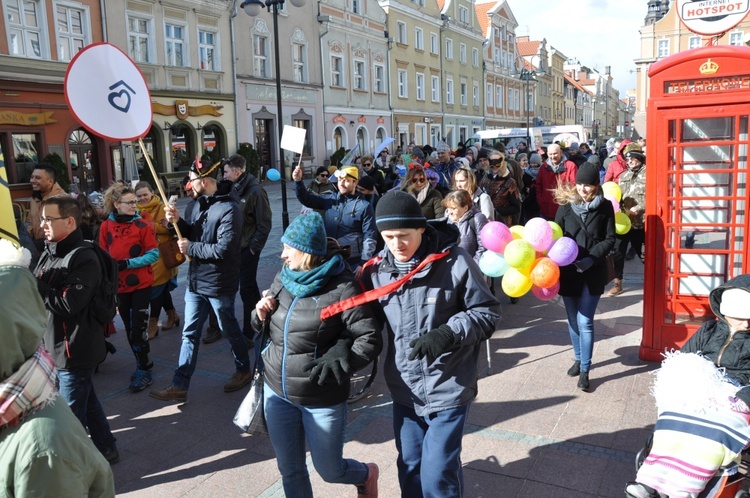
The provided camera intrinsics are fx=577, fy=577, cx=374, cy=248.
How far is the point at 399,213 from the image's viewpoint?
2.72 metres

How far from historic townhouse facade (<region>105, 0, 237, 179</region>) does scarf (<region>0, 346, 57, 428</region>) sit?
20.4 metres

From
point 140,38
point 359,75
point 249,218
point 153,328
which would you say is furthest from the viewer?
point 359,75

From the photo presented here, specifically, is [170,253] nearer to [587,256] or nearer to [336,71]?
[587,256]

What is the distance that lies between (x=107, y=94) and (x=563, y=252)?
143 inches

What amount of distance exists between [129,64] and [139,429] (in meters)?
2.84

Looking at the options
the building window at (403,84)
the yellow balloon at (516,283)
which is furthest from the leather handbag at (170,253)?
the building window at (403,84)

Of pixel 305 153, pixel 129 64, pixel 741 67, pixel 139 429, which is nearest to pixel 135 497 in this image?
pixel 139 429

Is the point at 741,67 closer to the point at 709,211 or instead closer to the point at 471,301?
the point at 709,211

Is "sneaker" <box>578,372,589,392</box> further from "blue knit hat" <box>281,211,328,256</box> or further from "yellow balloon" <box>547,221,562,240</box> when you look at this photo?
"blue knit hat" <box>281,211,328,256</box>

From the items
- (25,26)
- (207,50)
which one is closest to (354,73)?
(207,50)

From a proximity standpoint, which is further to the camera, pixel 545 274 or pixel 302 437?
pixel 545 274

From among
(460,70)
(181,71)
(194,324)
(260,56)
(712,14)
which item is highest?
(460,70)

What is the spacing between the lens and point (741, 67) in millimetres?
4586

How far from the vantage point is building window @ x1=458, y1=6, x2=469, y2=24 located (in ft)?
142
